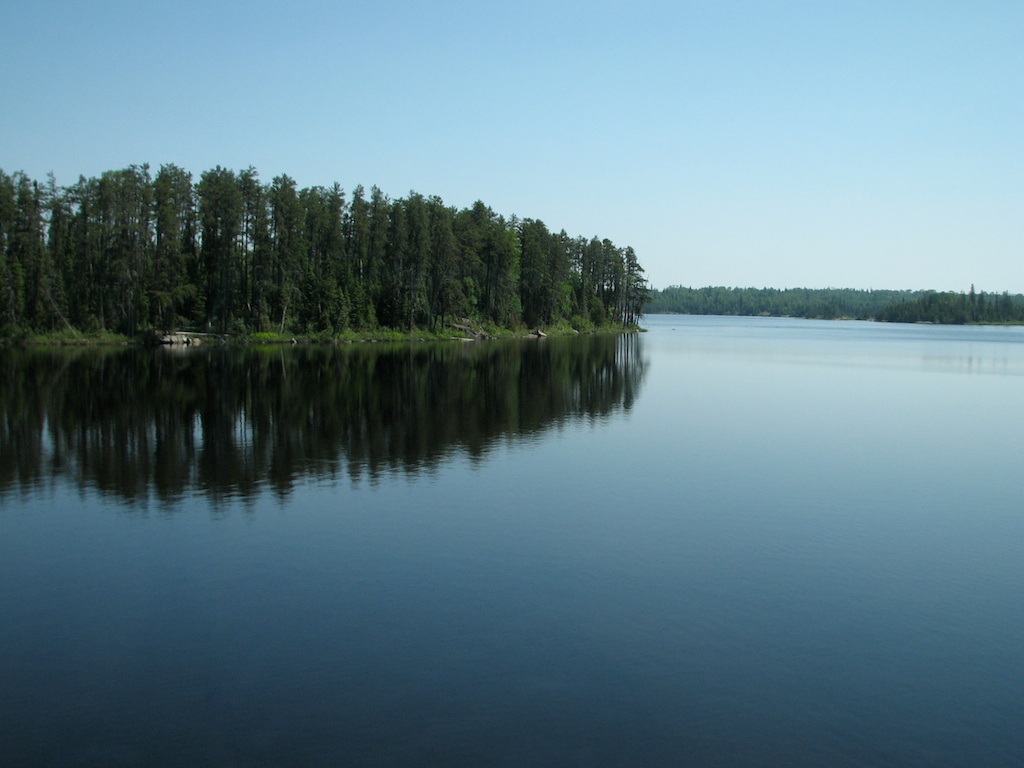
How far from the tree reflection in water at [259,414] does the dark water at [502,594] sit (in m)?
0.25

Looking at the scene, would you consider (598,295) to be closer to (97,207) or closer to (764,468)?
(97,207)

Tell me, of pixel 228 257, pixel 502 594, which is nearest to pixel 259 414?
pixel 502 594

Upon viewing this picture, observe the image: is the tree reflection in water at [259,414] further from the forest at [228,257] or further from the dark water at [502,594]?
the forest at [228,257]

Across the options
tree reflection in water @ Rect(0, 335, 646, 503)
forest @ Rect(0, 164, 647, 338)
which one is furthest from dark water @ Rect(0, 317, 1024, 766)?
forest @ Rect(0, 164, 647, 338)

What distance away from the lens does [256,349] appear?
74000 mm

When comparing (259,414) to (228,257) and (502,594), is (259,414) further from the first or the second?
(228,257)

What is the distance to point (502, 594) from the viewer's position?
525 inches

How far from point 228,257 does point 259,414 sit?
2191 inches

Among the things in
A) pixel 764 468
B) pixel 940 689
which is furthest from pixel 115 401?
pixel 940 689

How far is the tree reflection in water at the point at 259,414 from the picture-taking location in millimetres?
22172

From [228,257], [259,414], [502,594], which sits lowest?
[502,594]

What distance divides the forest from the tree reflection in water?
59.6 feet

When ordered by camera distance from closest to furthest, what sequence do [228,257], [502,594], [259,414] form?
[502,594]
[259,414]
[228,257]

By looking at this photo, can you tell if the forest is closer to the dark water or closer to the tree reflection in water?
the tree reflection in water
